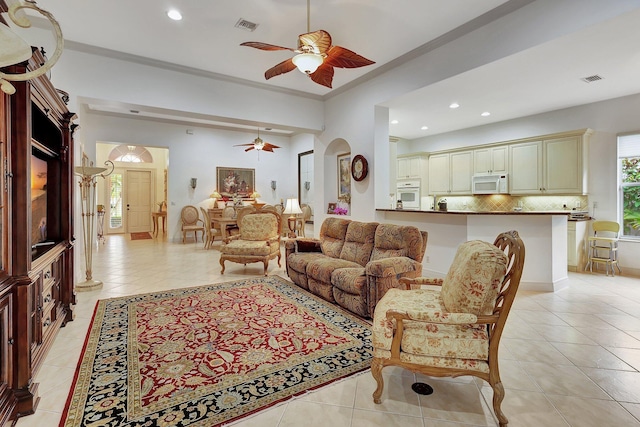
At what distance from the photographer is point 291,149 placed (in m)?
10.4

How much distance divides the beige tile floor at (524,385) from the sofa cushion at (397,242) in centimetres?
110

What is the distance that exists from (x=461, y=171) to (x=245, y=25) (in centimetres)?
576

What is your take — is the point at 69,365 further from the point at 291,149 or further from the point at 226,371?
the point at 291,149

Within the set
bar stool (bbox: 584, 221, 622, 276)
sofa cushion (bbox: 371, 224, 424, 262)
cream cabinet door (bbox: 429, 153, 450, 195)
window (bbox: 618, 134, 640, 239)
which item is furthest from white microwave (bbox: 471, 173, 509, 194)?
sofa cushion (bbox: 371, 224, 424, 262)

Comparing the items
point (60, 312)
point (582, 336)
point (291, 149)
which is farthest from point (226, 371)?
point (291, 149)

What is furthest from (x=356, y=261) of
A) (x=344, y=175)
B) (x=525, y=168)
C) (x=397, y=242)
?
(x=525, y=168)

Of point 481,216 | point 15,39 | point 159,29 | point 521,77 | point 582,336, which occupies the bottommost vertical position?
point 582,336

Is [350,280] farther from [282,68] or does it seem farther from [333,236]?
[282,68]

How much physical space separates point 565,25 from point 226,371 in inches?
172

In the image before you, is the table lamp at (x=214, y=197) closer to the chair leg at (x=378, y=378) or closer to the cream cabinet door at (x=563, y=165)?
the cream cabinet door at (x=563, y=165)

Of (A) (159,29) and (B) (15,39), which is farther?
(A) (159,29)

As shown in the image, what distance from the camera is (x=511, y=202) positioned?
6852mm

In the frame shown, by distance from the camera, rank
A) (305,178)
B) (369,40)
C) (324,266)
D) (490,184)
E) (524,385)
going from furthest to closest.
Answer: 1. (305,178)
2. (490,184)
3. (369,40)
4. (324,266)
5. (524,385)

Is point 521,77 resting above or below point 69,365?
above
